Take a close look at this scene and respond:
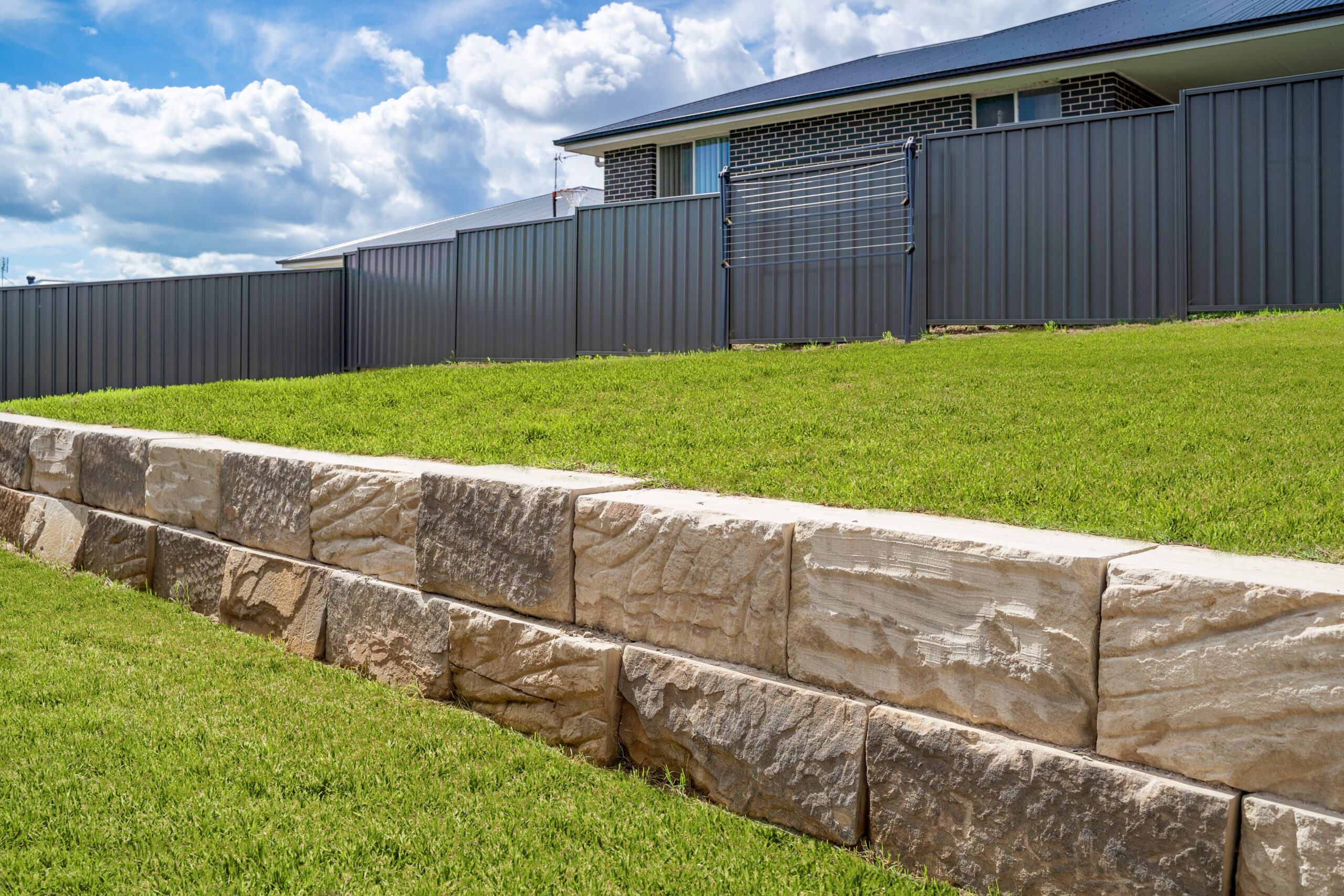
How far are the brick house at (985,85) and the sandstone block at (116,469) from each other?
8.95 meters

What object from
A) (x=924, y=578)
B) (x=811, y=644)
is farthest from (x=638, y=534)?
(x=924, y=578)

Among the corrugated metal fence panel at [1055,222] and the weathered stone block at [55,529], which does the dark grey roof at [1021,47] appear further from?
the weathered stone block at [55,529]

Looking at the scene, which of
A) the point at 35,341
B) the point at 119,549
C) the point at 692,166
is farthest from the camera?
the point at 692,166

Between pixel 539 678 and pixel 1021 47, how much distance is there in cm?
1185

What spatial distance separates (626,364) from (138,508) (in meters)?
3.25

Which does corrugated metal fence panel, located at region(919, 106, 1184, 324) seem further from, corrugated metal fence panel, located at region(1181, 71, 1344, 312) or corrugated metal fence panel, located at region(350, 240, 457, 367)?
corrugated metal fence panel, located at region(350, 240, 457, 367)

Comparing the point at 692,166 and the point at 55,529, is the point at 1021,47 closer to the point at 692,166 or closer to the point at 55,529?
the point at 692,166

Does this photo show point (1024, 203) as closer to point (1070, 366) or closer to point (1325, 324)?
point (1325, 324)

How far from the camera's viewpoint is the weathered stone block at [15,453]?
235 inches

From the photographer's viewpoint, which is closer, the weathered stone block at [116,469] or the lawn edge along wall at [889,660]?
the lawn edge along wall at [889,660]

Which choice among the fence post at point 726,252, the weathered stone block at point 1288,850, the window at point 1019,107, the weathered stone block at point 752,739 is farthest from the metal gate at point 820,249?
the weathered stone block at point 1288,850

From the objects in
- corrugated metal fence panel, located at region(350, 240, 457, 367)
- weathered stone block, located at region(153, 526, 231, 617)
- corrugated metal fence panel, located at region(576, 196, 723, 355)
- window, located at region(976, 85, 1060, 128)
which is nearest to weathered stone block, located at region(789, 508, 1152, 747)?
weathered stone block, located at region(153, 526, 231, 617)

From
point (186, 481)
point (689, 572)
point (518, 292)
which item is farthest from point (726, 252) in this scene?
point (689, 572)

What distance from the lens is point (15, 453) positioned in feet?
20.0
